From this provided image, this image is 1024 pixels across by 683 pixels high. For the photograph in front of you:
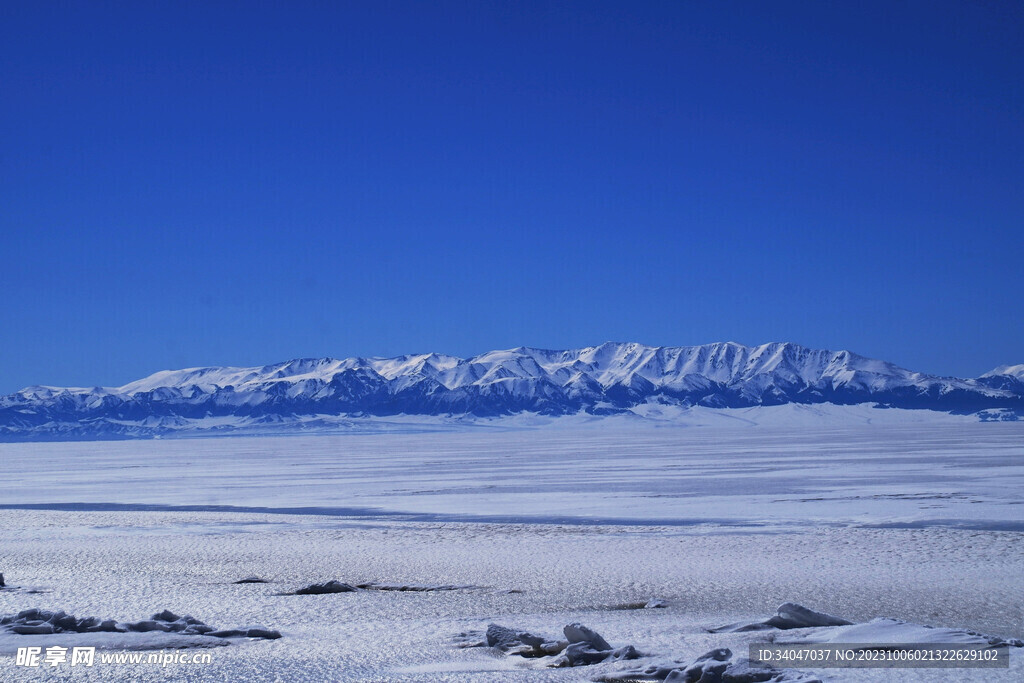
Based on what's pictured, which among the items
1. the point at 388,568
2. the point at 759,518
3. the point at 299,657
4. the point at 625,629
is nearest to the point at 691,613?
the point at 625,629

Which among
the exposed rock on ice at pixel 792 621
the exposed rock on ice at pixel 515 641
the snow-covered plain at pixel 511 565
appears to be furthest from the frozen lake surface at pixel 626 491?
the exposed rock on ice at pixel 515 641

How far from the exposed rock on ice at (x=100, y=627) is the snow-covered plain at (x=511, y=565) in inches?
7.3

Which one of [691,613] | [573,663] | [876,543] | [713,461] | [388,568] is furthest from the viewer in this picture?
[713,461]

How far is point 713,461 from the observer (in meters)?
34.7

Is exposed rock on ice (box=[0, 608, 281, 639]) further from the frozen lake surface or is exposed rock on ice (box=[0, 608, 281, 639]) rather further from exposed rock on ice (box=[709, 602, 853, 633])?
the frozen lake surface

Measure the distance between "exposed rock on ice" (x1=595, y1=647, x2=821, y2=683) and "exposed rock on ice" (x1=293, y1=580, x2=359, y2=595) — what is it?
172 inches

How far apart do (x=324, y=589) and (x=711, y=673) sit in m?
5.10

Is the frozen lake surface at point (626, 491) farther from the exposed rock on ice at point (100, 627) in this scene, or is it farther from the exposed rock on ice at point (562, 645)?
the exposed rock on ice at point (100, 627)

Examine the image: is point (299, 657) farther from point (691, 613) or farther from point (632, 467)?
point (632, 467)

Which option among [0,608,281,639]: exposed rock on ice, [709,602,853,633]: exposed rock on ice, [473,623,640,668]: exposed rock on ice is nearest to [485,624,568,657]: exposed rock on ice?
[473,623,640,668]: exposed rock on ice

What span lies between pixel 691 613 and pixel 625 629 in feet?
3.28

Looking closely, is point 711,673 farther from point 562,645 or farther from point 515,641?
point 515,641

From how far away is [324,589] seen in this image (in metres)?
9.29

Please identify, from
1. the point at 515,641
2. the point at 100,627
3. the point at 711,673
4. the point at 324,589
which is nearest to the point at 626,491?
the point at 324,589
